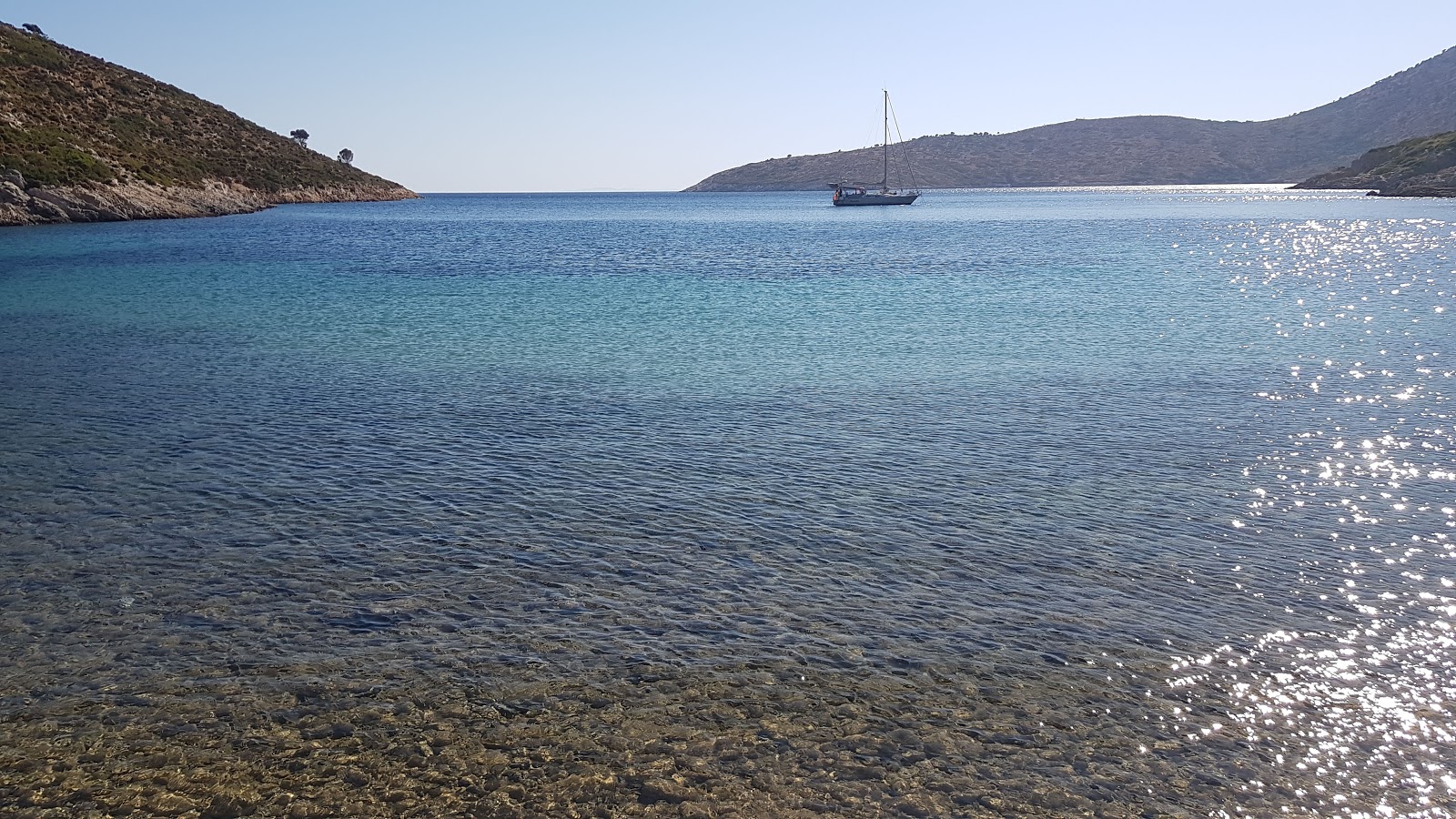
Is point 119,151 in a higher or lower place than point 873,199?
higher

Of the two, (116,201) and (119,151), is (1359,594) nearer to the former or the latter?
(116,201)

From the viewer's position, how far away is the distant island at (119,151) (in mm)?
77375

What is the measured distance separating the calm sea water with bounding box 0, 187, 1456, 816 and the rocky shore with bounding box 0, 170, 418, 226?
56.4m

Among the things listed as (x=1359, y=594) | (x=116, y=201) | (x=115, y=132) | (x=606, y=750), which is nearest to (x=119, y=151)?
(x=115, y=132)

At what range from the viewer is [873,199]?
6663 inches

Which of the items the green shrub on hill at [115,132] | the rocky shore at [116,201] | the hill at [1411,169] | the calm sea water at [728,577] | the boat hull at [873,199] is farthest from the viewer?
the boat hull at [873,199]

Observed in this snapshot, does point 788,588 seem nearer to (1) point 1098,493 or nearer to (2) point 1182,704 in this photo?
(2) point 1182,704

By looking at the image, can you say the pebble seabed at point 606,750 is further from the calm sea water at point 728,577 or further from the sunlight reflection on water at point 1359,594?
the sunlight reflection on water at point 1359,594

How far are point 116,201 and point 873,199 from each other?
388ft

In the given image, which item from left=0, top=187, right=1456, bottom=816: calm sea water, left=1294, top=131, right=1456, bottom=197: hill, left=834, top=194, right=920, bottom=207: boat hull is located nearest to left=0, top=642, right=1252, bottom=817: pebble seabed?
left=0, top=187, right=1456, bottom=816: calm sea water

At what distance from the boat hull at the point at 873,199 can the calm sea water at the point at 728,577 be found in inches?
5624

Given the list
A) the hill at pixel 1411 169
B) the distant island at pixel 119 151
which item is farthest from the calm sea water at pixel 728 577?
the hill at pixel 1411 169

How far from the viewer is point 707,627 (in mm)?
10258

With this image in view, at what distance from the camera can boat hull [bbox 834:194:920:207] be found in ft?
550
